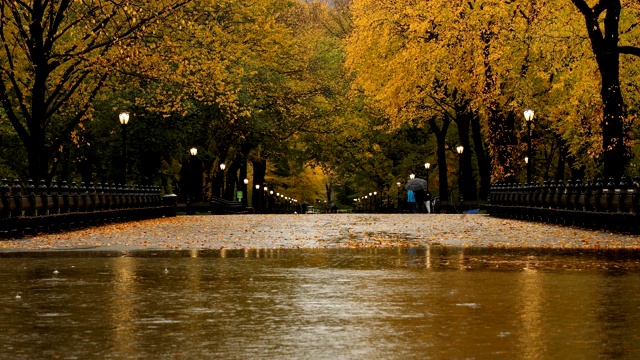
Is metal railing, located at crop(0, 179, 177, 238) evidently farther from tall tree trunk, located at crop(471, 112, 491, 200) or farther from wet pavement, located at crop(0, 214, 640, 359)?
tall tree trunk, located at crop(471, 112, 491, 200)

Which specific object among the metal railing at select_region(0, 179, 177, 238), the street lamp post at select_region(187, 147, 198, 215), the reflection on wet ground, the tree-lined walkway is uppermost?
the street lamp post at select_region(187, 147, 198, 215)

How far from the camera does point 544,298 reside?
1207 centimetres

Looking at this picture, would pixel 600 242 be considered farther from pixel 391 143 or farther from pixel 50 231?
pixel 391 143

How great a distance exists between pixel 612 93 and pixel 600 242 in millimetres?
9279

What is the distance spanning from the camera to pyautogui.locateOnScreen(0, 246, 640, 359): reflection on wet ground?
28.2 feet

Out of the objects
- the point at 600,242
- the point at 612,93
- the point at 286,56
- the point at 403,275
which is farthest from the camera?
the point at 286,56

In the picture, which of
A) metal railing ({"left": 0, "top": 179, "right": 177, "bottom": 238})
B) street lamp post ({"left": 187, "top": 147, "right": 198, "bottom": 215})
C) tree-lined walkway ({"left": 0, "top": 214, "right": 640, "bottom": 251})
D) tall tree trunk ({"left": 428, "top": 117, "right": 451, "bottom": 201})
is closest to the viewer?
tree-lined walkway ({"left": 0, "top": 214, "right": 640, "bottom": 251})

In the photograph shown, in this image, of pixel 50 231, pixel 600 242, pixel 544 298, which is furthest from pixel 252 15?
pixel 544 298

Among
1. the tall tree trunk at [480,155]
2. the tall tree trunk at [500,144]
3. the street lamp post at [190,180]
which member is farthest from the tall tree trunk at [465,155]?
the street lamp post at [190,180]

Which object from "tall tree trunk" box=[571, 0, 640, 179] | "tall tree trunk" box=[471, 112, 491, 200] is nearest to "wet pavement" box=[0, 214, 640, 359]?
"tall tree trunk" box=[571, 0, 640, 179]

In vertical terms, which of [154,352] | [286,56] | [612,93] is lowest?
[154,352]

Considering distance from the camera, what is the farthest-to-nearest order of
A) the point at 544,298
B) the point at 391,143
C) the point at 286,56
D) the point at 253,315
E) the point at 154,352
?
1. the point at 391,143
2. the point at 286,56
3. the point at 544,298
4. the point at 253,315
5. the point at 154,352

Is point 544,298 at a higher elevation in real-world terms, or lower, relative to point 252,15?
lower

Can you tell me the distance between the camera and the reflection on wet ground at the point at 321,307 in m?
8.60
